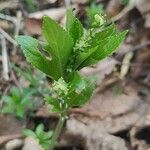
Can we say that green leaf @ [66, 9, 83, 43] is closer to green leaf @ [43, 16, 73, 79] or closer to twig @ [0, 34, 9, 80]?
green leaf @ [43, 16, 73, 79]

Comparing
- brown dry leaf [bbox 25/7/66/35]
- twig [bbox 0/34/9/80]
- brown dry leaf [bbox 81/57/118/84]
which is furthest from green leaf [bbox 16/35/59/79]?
brown dry leaf [bbox 25/7/66/35]

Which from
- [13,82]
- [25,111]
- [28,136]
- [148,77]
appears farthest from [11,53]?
[148,77]

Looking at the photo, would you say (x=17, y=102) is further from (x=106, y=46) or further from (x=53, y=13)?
(x=106, y=46)

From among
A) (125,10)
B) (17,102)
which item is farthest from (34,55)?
(125,10)

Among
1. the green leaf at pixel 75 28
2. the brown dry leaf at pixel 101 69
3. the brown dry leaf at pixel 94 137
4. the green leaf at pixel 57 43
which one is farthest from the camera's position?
the brown dry leaf at pixel 101 69

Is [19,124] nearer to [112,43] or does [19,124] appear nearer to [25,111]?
[25,111]

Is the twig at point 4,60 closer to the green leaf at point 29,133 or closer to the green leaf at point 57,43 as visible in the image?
the green leaf at point 29,133

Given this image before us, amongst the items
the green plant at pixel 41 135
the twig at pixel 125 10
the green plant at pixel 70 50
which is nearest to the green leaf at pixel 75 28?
the green plant at pixel 70 50
